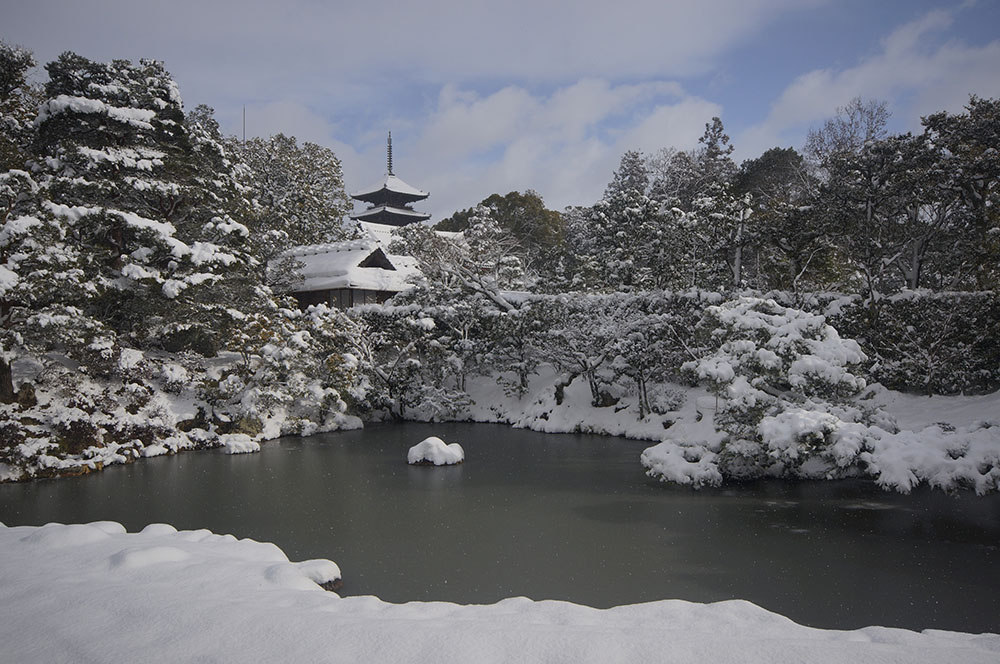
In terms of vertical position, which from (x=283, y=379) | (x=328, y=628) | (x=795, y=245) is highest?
(x=795, y=245)

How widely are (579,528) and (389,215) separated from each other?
4078cm

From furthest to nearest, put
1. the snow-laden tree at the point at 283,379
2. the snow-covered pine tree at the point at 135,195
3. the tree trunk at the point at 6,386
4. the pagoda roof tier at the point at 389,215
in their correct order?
the pagoda roof tier at the point at 389,215 < the snow-laden tree at the point at 283,379 < the snow-covered pine tree at the point at 135,195 < the tree trunk at the point at 6,386

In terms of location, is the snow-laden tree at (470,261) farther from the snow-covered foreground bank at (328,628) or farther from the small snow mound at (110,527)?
the snow-covered foreground bank at (328,628)

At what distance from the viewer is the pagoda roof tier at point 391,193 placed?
46.6 meters

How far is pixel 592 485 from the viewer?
11.2 meters

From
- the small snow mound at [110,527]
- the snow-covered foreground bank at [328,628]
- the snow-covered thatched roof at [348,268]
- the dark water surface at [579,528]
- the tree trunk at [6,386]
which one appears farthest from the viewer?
the snow-covered thatched roof at [348,268]

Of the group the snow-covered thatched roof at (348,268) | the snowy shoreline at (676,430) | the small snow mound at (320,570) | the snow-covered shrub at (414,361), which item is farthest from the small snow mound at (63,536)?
the snow-covered thatched roof at (348,268)

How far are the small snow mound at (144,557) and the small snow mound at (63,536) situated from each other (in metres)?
1.04

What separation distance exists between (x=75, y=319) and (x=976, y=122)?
69.2ft

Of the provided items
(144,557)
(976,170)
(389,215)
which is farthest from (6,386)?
(389,215)

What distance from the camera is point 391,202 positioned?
156ft

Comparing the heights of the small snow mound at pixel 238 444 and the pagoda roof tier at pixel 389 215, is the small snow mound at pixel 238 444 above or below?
below

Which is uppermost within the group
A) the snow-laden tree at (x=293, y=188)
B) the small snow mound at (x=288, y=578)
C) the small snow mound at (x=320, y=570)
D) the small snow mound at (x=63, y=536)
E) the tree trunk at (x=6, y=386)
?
the snow-laden tree at (x=293, y=188)

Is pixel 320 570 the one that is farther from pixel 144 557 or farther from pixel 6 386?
pixel 6 386
